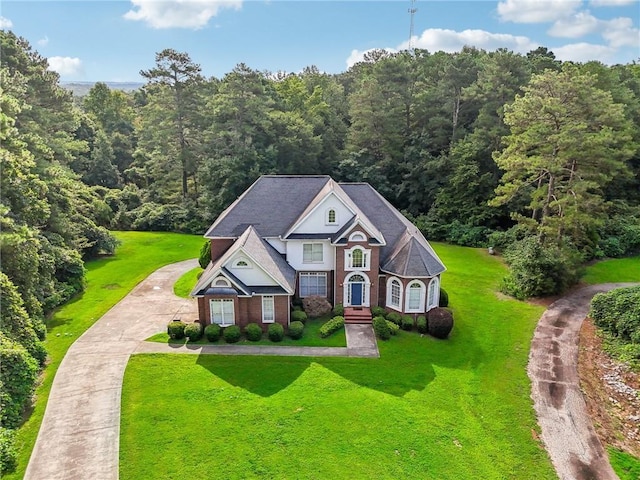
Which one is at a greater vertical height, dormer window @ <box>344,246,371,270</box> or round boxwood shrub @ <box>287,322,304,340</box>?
dormer window @ <box>344,246,371,270</box>

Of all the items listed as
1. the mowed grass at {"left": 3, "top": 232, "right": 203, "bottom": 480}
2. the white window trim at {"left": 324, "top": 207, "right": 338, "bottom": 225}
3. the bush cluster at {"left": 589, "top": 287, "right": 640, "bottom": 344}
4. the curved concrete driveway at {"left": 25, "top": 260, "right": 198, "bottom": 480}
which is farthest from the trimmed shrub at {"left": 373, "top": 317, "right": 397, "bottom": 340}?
the mowed grass at {"left": 3, "top": 232, "right": 203, "bottom": 480}

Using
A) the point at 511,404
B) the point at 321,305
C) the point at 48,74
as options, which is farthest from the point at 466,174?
the point at 48,74

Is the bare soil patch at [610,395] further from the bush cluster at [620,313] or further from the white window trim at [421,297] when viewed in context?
the white window trim at [421,297]

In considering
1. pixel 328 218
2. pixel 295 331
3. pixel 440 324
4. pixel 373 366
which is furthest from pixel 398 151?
pixel 373 366

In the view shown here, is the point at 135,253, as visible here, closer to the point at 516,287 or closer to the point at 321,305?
the point at 321,305

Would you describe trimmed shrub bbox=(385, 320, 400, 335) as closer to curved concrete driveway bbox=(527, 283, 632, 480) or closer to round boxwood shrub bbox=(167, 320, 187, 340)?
curved concrete driveway bbox=(527, 283, 632, 480)

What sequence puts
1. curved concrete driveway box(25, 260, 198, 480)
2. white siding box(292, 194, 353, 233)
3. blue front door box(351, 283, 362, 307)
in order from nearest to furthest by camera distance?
curved concrete driveway box(25, 260, 198, 480) → white siding box(292, 194, 353, 233) → blue front door box(351, 283, 362, 307)

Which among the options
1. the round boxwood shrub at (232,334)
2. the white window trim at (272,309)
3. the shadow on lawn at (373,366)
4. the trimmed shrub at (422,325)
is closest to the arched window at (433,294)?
the trimmed shrub at (422,325)
